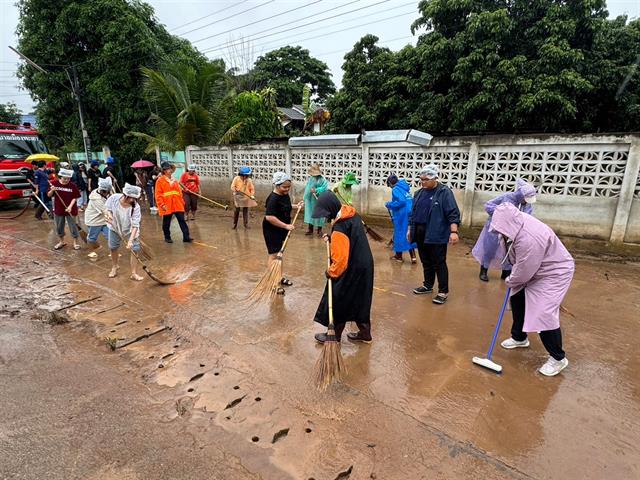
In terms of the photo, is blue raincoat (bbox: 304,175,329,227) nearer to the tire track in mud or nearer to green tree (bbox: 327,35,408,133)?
the tire track in mud

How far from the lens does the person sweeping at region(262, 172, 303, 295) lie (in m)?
4.57

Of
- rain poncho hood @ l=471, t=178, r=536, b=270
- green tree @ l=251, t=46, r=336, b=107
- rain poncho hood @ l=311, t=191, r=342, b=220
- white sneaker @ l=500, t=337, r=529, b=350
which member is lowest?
white sneaker @ l=500, t=337, r=529, b=350

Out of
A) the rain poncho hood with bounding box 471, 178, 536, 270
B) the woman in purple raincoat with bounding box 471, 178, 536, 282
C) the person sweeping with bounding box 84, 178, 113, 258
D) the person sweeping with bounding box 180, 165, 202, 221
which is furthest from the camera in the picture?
the person sweeping with bounding box 180, 165, 202, 221

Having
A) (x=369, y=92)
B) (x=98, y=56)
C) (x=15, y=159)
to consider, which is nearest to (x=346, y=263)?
(x=369, y=92)

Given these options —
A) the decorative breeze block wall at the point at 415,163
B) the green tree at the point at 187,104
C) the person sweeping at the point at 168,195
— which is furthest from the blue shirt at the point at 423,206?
the green tree at the point at 187,104

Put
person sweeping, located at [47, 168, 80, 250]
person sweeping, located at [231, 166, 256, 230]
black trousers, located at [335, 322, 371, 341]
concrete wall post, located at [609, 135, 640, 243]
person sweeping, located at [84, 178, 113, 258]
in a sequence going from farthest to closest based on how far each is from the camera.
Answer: person sweeping, located at [231, 166, 256, 230] → person sweeping, located at [47, 168, 80, 250] → person sweeping, located at [84, 178, 113, 258] → concrete wall post, located at [609, 135, 640, 243] → black trousers, located at [335, 322, 371, 341]

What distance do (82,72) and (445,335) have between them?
18.0 metres

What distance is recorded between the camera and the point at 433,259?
4.50 metres

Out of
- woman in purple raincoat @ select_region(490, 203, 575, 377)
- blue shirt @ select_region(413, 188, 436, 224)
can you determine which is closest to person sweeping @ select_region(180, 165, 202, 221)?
blue shirt @ select_region(413, 188, 436, 224)

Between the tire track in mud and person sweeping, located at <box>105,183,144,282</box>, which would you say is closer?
the tire track in mud

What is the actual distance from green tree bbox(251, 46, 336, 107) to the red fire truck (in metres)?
19.6

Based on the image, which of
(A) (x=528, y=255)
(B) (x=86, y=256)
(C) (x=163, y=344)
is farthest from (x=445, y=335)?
(B) (x=86, y=256)

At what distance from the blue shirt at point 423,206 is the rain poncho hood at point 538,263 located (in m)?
1.47

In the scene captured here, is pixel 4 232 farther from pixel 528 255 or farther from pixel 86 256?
pixel 528 255
